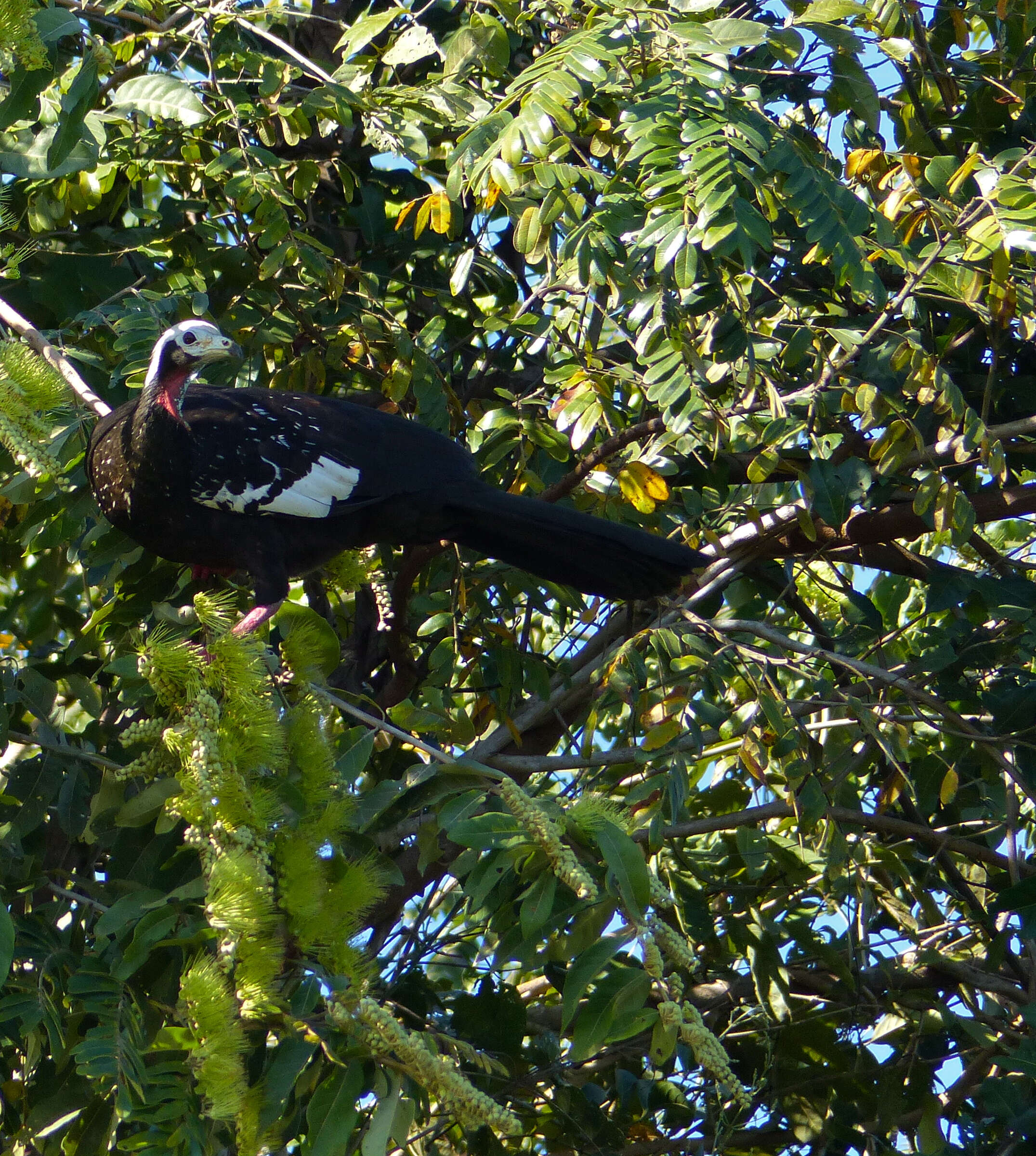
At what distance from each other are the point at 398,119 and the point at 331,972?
2.24 m

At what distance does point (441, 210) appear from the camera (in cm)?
338

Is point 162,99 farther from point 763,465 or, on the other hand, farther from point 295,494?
point 763,465

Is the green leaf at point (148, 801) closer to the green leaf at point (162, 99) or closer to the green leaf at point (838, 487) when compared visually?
the green leaf at point (162, 99)

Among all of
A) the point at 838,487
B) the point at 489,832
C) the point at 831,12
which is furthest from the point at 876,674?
the point at 831,12

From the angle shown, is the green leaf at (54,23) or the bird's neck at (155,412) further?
the bird's neck at (155,412)

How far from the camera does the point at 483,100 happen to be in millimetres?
3475

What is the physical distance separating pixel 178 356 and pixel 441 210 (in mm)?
764

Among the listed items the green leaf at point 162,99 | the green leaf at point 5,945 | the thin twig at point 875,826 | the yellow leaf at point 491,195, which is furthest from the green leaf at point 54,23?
the thin twig at point 875,826

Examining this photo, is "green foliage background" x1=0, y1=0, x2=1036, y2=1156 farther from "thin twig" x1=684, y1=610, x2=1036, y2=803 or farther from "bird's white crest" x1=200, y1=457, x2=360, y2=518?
"bird's white crest" x1=200, y1=457, x2=360, y2=518

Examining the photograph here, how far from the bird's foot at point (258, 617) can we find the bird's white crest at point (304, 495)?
250 millimetres

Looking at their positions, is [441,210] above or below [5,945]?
above

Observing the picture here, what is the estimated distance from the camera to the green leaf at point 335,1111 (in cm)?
188

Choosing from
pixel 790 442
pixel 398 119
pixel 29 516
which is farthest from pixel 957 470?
pixel 29 516

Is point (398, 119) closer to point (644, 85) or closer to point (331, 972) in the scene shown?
point (644, 85)
